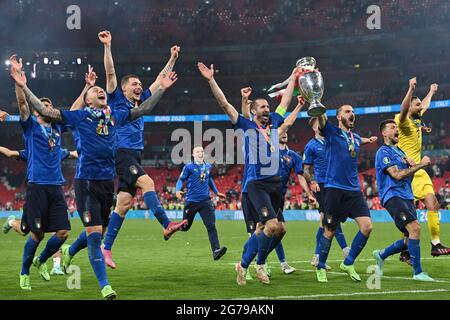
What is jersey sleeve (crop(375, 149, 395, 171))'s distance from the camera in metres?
10.2

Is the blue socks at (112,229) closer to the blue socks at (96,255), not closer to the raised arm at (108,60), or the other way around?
the raised arm at (108,60)

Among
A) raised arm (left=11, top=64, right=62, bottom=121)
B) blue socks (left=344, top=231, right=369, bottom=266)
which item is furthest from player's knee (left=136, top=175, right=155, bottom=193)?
blue socks (left=344, top=231, right=369, bottom=266)

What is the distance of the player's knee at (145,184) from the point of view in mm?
10453

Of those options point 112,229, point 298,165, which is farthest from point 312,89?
point 298,165

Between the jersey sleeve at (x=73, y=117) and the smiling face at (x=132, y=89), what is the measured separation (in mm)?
2473

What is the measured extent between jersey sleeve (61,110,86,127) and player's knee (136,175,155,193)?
240cm

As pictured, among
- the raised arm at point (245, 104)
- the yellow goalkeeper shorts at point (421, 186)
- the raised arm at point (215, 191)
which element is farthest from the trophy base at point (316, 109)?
the raised arm at point (215, 191)

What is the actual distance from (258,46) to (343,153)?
44332mm

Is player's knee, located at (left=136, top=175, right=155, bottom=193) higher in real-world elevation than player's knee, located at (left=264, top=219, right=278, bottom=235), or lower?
higher

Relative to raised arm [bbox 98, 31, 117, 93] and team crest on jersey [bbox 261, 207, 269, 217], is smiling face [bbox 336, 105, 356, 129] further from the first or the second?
raised arm [bbox 98, 31, 117, 93]

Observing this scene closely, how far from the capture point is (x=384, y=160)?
403 inches

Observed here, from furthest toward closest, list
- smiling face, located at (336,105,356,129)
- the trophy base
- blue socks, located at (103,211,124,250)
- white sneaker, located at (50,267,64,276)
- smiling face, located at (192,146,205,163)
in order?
smiling face, located at (192,146,205,163) < white sneaker, located at (50,267,64,276) < blue socks, located at (103,211,124,250) < smiling face, located at (336,105,356,129) < the trophy base

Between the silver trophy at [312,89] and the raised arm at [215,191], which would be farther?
the raised arm at [215,191]

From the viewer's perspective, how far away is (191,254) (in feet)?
52.2
